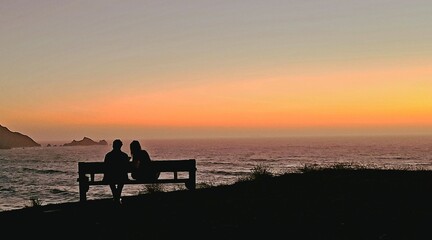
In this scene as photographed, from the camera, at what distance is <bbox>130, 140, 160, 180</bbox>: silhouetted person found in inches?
482

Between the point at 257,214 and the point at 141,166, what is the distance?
12.5ft

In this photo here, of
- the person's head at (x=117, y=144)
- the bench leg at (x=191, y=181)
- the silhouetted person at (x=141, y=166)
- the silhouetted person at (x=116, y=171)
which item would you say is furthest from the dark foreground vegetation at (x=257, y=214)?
the person's head at (x=117, y=144)

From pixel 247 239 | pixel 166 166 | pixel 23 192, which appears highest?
pixel 166 166

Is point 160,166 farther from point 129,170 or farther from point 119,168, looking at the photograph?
point 119,168

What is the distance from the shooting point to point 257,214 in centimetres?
970

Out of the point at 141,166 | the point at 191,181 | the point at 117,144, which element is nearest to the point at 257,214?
the point at 191,181

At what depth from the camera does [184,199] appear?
40.9 feet

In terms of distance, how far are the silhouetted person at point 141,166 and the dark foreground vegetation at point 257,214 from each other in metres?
0.67

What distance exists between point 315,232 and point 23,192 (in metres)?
54.9

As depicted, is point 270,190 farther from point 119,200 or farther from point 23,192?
point 23,192

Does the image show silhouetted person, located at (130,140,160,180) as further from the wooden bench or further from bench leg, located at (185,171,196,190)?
bench leg, located at (185,171,196,190)

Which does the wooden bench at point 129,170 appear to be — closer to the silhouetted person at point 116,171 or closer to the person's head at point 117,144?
the silhouetted person at point 116,171

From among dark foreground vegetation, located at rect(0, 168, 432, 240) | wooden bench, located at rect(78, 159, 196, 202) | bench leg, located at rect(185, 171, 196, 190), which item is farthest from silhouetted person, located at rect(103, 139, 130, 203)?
bench leg, located at rect(185, 171, 196, 190)

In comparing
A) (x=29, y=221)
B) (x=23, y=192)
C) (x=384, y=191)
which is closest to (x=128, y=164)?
(x=29, y=221)
